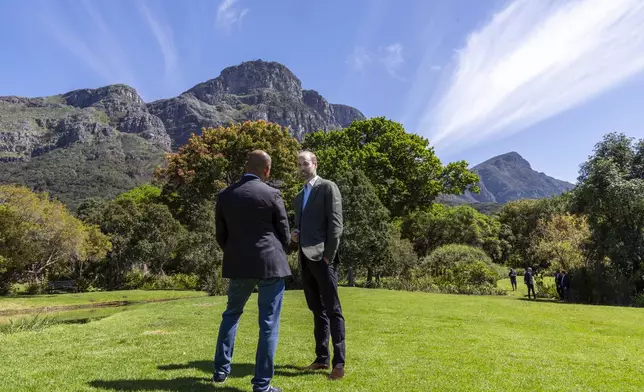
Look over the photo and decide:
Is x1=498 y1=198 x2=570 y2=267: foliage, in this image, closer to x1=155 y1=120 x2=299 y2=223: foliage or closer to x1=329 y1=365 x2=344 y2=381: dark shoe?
x1=155 y1=120 x2=299 y2=223: foliage

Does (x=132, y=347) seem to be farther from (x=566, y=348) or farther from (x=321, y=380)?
(x=566, y=348)

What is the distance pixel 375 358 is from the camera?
19.7 feet

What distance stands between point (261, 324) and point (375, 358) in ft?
7.88

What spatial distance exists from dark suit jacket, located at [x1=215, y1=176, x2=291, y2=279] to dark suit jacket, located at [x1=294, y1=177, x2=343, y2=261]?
21.7 inches

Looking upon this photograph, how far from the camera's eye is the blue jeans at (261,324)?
4145 millimetres

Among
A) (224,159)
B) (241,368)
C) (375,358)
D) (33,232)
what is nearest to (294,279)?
(224,159)

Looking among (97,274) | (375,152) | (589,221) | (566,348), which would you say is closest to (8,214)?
(97,274)

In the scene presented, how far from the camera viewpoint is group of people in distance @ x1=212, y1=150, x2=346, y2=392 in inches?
170

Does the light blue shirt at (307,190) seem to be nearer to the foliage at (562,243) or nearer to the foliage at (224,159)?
the foliage at (562,243)

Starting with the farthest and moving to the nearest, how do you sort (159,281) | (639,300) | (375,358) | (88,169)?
(88,169) → (159,281) → (639,300) → (375,358)

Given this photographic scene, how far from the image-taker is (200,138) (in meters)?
39.3

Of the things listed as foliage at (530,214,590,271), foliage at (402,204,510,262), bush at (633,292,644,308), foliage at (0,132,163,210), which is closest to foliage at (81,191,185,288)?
foliage at (402,204,510,262)

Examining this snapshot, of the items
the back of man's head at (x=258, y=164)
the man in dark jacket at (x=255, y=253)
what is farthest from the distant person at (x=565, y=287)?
the back of man's head at (x=258, y=164)

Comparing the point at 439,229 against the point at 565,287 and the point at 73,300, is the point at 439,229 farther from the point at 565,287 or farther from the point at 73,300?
the point at 73,300
